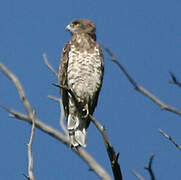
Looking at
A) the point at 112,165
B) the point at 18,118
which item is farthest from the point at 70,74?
the point at 112,165

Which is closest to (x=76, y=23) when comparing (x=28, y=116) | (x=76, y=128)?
(x=76, y=128)

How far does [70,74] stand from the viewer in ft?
20.4

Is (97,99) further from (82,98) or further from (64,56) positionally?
(64,56)

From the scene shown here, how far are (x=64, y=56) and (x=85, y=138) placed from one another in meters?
1.23

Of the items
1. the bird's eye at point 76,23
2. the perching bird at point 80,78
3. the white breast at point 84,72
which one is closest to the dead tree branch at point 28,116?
the perching bird at point 80,78

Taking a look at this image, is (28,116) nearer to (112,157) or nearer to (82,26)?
(112,157)

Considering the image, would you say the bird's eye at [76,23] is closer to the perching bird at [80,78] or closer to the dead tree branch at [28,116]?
the perching bird at [80,78]

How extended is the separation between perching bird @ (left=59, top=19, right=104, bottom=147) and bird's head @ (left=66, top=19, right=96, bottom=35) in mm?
149

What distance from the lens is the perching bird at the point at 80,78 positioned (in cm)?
619

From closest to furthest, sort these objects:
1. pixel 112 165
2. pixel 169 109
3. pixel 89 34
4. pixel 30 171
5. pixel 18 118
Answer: pixel 169 109 → pixel 30 171 → pixel 112 165 → pixel 18 118 → pixel 89 34

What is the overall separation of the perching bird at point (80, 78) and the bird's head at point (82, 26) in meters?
0.15

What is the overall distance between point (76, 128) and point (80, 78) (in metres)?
0.77

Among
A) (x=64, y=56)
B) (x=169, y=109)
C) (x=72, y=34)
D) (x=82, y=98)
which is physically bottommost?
(x=169, y=109)

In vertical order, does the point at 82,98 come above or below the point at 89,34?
below
